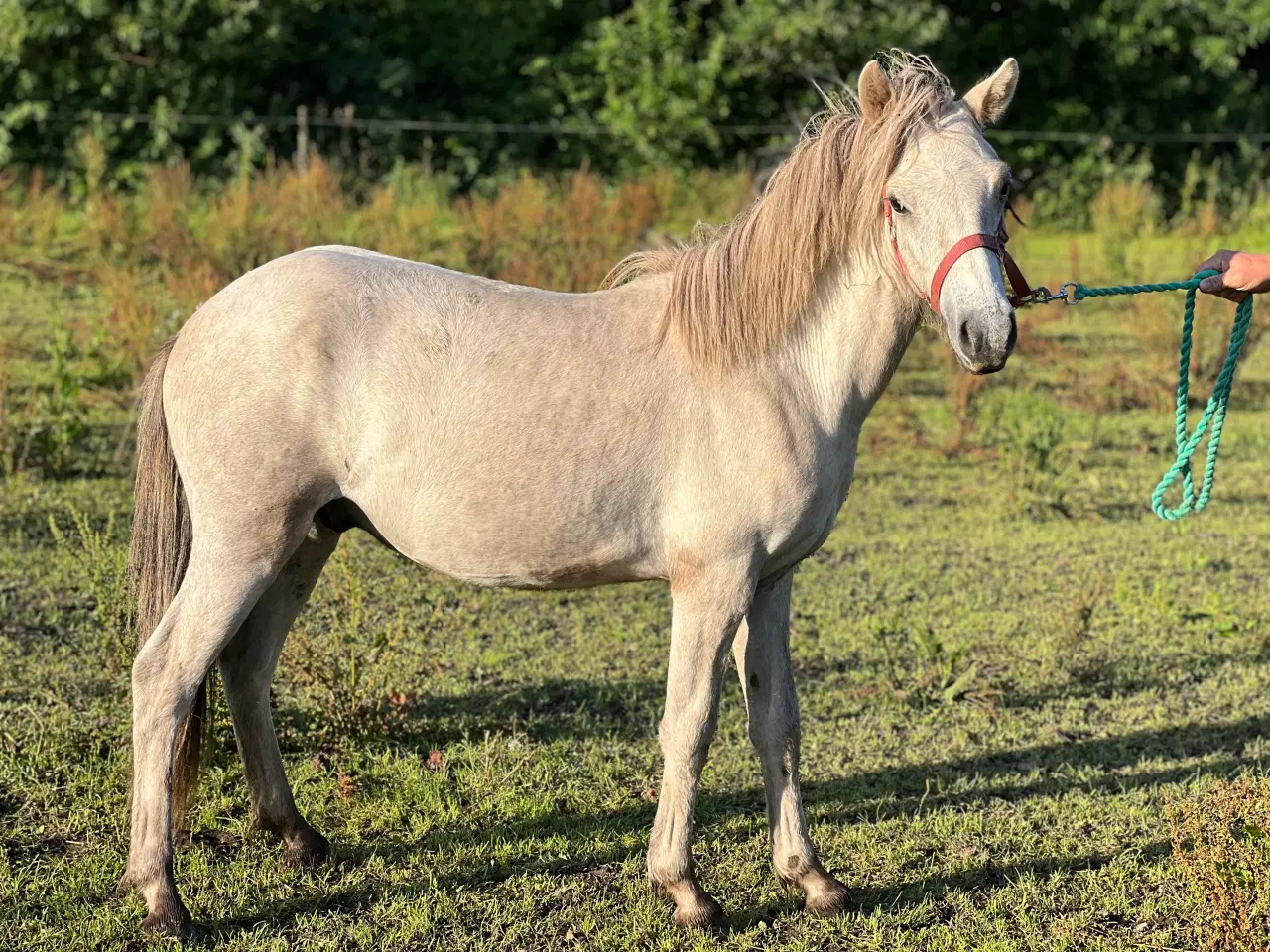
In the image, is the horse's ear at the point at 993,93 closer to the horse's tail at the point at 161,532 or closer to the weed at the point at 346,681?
the horse's tail at the point at 161,532

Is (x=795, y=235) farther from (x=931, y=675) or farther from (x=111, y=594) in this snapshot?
(x=111, y=594)

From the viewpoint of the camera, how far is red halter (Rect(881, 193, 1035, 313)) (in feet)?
10.1

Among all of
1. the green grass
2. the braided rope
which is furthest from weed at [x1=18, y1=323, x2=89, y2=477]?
the braided rope

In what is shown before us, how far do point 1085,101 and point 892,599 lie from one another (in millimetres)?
16472

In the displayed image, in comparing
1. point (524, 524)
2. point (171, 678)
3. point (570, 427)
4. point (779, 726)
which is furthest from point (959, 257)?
point (171, 678)

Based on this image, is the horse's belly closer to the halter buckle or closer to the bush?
the halter buckle

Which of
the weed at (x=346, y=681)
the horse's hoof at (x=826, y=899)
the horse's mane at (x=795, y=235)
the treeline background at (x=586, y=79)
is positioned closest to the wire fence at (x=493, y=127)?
the treeline background at (x=586, y=79)

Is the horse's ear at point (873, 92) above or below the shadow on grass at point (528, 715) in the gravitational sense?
above

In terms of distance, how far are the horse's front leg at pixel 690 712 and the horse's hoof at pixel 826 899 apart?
282mm

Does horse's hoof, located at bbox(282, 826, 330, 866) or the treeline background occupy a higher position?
the treeline background

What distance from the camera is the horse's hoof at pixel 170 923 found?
338cm

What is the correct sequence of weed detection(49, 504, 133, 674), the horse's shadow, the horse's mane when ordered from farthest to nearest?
weed detection(49, 504, 133, 674)
the horse's shadow
the horse's mane

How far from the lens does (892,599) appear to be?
6289mm

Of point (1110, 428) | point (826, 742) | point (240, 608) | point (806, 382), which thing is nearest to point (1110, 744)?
point (826, 742)
